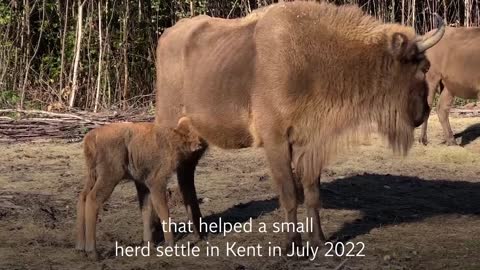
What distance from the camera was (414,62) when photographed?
694 centimetres

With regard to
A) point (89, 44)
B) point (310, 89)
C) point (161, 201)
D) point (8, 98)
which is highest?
point (89, 44)

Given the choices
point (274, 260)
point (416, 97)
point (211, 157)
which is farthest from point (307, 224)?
point (211, 157)

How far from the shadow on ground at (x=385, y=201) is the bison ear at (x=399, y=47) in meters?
1.57

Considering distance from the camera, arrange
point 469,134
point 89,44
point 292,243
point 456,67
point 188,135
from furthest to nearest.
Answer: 1. point 89,44
2. point 469,134
3. point 456,67
4. point 188,135
5. point 292,243

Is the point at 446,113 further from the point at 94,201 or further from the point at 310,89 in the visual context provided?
the point at 94,201

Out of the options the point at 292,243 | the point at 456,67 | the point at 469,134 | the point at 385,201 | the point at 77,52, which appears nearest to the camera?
the point at 292,243

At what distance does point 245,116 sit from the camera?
7.05m

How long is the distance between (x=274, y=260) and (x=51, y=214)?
2376 millimetres

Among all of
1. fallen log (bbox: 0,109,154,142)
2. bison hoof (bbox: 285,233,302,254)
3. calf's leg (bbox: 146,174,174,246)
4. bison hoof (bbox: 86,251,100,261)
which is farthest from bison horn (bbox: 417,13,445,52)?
fallen log (bbox: 0,109,154,142)

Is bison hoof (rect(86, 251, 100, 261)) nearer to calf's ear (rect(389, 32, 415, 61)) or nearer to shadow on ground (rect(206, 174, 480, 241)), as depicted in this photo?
shadow on ground (rect(206, 174, 480, 241))

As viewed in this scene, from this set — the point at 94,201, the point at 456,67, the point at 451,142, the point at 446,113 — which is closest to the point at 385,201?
the point at 94,201

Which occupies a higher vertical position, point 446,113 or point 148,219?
point 446,113

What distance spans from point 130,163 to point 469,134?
777 cm

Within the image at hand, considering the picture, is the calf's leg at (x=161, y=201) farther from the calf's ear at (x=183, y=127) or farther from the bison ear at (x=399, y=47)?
the bison ear at (x=399, y=47)
